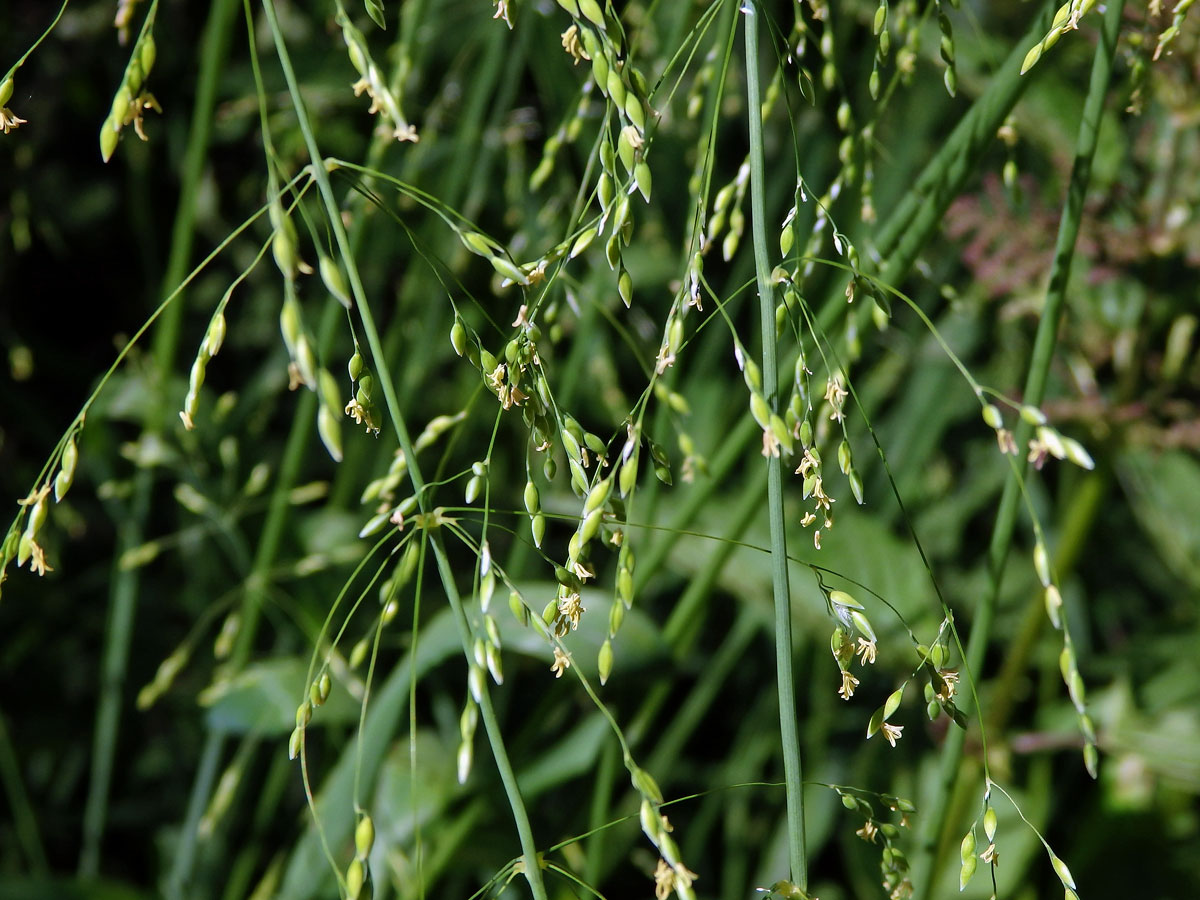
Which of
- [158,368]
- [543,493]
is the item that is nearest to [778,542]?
[158,368]

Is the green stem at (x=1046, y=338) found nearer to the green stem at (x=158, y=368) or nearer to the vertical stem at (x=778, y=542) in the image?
the vertical stem at (x=778, y=542)

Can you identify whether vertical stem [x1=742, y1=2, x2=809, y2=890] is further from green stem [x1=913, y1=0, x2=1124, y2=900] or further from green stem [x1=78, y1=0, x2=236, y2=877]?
green stem [x1=78, y1=0, x2=236, y2=877]

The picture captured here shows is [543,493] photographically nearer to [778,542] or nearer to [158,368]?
[158,368]

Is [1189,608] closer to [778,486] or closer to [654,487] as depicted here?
[654,487]

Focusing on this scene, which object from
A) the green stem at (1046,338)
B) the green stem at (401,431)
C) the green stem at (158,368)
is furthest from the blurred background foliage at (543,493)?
the green stem at (401,431)

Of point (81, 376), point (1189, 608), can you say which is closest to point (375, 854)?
point (81, 376)

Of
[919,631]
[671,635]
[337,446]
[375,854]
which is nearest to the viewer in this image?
[337,446]
